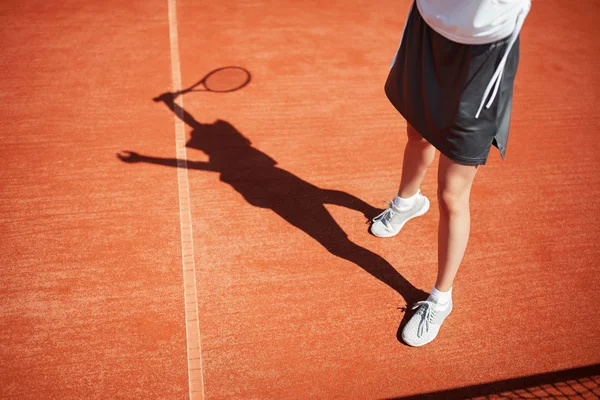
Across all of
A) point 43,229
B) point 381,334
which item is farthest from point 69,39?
point 381,334

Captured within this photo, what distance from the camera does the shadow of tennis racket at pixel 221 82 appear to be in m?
3.98

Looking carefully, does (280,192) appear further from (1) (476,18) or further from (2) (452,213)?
(1) (476,18)

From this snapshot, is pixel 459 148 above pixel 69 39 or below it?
above

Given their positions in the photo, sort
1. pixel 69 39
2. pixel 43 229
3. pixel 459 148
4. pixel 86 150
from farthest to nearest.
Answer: pixel 69 39, pixel 86 150, pixel 43 229, pixel 459 148

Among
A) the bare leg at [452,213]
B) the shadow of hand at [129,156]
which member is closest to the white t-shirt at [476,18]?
the bare leg at [452,213]

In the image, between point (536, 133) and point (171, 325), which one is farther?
point (536, 133)

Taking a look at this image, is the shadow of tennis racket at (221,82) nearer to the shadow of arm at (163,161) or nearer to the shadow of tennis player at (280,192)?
the shadow of tennis player at (280,192)

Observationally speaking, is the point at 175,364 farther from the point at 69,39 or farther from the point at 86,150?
the point at 69,39

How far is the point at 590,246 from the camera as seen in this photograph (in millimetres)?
2846

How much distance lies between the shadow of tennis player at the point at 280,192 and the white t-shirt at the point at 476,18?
4.64ft

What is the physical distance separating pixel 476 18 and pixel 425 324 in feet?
4.82

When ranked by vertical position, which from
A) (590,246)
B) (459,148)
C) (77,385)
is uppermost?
(459,148)

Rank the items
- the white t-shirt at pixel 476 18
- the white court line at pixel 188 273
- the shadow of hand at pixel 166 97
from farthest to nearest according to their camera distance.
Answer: the shadow of hand at pixel 166 97 < the white court line at pixel 188 273 < the white t-shirt at pixel 476 18

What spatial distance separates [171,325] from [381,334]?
1.08 m
